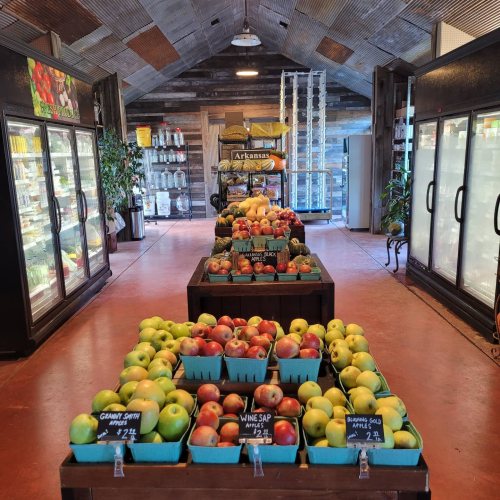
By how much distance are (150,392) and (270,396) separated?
0.46 meters

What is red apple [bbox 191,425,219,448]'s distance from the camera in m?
1.62

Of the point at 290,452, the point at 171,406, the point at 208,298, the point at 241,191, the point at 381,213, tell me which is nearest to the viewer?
the point at 290,452

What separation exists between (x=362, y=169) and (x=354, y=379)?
868 centimetres

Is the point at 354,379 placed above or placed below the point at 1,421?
above

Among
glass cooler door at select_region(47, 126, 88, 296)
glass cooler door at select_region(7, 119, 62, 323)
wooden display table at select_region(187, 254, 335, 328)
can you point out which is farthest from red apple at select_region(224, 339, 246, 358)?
glass cooler door at select_region(47, 126, 88, 296)

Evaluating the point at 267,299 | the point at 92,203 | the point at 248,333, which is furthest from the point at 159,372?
the point at 92,203

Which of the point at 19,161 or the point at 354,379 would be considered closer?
the point at 354,379

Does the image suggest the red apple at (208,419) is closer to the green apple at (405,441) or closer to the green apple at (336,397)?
the green apple at (336,397)

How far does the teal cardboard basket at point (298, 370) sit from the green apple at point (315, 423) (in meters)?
0.36

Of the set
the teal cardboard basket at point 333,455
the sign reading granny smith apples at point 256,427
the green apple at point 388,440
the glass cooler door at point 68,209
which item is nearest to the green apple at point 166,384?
the sign reading granny smith apples at point 256,427

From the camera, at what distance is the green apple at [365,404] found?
177 centimetres

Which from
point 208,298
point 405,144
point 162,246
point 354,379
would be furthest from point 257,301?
point 405,144

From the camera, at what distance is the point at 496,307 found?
4023mm

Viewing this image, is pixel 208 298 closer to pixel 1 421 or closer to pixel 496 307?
pixel 1 421
